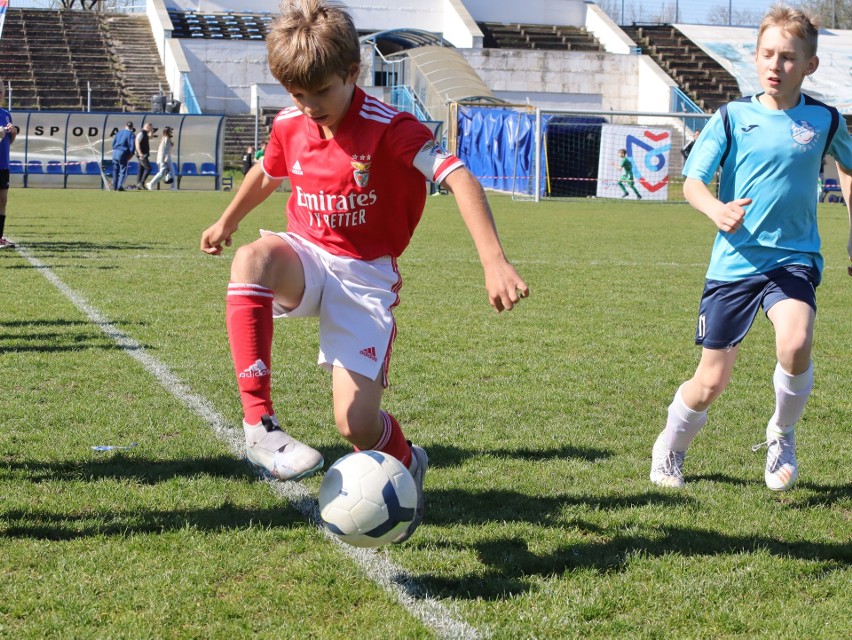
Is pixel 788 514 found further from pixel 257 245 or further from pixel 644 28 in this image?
pixel 644 28

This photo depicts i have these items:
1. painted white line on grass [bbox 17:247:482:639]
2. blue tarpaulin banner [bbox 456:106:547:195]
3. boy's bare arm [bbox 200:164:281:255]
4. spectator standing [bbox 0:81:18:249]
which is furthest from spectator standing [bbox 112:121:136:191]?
boy's bare arm [bbox 200:164:281:255]

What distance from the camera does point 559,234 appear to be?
56.7 ft

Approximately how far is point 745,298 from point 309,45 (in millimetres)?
1984

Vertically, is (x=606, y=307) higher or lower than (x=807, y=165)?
lower

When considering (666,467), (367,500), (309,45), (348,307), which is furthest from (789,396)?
(309,45)

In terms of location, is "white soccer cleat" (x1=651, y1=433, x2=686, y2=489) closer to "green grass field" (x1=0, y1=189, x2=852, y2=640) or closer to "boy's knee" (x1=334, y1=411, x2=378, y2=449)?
"green grass field" (x1=0, y1=189, x2=852, y2=640)

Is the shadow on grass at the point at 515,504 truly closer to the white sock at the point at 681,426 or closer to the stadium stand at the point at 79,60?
the white sock at the point at 681,426

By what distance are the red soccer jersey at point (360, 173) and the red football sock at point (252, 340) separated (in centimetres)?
37

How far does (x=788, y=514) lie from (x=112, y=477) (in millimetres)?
2541

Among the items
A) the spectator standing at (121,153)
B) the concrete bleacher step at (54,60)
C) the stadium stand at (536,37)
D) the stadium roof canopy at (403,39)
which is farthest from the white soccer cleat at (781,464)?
the stadium stand at (536,37)

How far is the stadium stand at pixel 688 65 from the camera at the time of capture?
42.1 metres

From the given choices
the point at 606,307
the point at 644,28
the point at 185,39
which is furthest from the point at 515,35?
the point at 606,307

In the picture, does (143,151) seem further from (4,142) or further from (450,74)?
(4,142)

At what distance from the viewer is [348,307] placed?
3.52m
